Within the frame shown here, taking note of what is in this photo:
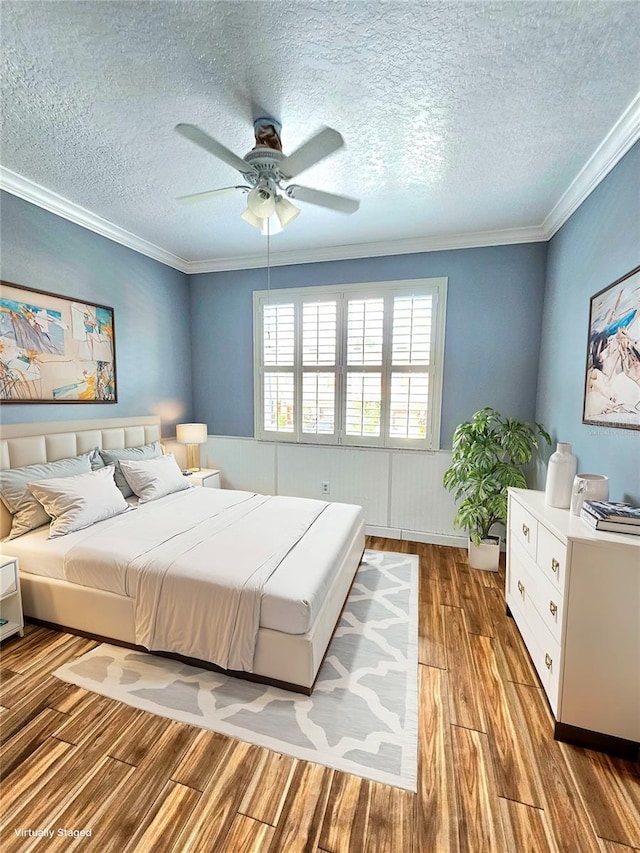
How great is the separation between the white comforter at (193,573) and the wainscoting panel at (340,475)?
1371 mm

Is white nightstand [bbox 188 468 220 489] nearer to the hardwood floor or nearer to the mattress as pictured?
the mattress

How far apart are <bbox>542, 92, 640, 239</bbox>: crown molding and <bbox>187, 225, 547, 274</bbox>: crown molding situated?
38cm

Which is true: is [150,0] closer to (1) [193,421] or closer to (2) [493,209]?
(2) [493,209]

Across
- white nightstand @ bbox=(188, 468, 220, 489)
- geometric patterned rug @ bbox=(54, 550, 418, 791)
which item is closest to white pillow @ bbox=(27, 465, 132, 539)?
geometric patterned rug @ bbox=(54, 550, 418, 791)

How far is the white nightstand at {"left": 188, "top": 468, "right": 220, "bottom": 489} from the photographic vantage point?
3857 mm

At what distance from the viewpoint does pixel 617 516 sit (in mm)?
1558

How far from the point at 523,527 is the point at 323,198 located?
2.29 meters

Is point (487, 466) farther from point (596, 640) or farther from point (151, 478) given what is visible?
point (151, 478)

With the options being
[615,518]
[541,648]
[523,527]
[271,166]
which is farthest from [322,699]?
[271,166]

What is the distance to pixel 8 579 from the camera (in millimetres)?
2090

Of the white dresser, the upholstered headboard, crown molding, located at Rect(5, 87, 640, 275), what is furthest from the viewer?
the upholstered headboard

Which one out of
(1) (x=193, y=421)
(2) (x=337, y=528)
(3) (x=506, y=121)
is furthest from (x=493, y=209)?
(1) (x=193, y=421)

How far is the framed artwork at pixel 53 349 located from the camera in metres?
2.56

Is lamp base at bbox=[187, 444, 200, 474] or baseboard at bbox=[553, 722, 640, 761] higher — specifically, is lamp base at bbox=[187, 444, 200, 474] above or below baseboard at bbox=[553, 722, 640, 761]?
above
